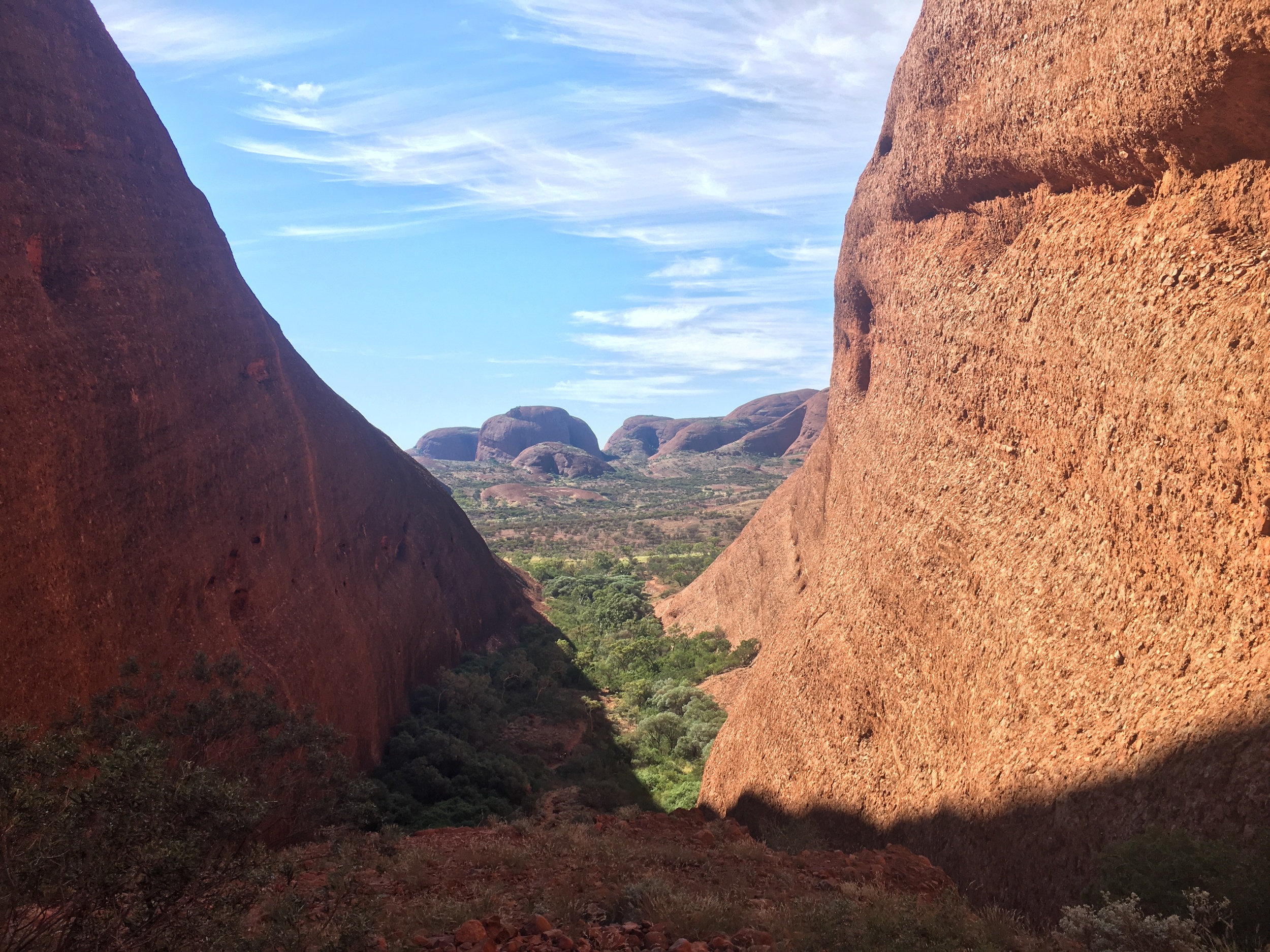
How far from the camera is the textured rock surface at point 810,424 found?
116625mm

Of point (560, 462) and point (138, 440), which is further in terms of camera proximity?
point (560, 462)

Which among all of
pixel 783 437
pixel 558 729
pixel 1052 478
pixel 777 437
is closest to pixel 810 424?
pixel 783 437

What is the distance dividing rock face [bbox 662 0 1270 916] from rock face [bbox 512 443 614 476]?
11286 cm

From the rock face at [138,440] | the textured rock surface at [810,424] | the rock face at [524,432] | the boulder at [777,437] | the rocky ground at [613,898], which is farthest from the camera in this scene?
the rock face at [524,432]

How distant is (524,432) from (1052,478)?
138m

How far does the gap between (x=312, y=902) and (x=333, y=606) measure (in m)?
9.00

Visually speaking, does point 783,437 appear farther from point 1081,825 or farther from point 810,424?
point 1081,825

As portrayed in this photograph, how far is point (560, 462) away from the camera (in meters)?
128

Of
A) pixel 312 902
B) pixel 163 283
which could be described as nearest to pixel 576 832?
pixel 312 902

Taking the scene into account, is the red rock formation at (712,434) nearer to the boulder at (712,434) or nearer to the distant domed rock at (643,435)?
the boulder at (712,434)

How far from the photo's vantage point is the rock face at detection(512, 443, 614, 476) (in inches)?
4978

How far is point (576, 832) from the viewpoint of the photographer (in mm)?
11031

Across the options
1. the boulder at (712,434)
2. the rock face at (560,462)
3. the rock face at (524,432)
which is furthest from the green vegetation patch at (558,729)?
the boulder at (712,434)

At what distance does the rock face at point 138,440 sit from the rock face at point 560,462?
108 metres
